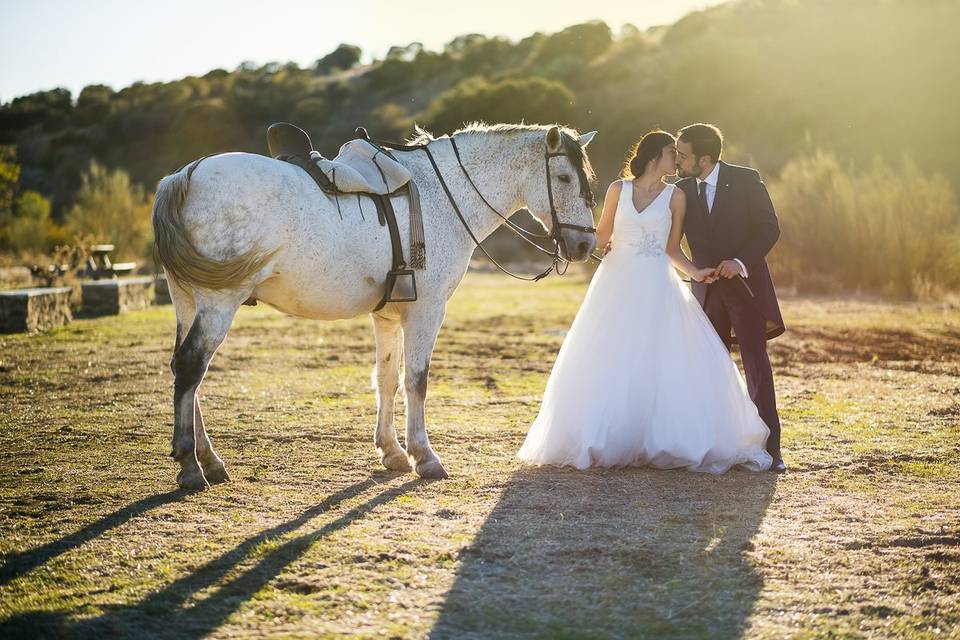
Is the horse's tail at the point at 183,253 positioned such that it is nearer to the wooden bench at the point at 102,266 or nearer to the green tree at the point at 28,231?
the wooden bench at the point at 102,266

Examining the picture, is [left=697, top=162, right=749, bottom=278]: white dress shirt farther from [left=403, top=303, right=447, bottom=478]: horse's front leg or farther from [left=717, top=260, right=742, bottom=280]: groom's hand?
[left=403, top=303, right=447, bottom=478]: horse's front leg

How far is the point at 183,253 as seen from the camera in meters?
4.88

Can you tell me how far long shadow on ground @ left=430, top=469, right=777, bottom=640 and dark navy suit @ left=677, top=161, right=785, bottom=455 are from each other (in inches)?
27.7

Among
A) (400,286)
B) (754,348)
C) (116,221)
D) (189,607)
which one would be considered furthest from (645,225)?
(116,221)

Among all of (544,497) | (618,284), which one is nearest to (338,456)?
(544,497)

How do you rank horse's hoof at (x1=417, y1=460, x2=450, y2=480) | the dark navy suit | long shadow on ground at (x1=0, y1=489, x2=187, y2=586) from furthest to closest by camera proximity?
1. the dark navy suit
2. horse's hoof at (x1=417, y1=460, x2=450, y2=480)
3. long shadow on ground at (x1=0, y1=489, x2=187, y2=586)

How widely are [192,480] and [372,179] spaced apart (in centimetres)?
198

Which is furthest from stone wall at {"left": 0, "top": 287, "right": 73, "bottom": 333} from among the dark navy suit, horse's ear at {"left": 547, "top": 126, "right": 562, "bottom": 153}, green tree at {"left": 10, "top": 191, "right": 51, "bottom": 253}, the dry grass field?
green tree at {"left": 10, "top": 191, "right": 51, "bottom": 253}

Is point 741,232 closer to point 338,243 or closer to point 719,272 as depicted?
point 719,272

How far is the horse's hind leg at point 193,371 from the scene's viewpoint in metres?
5.02

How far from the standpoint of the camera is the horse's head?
230 inches

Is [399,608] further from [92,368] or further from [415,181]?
[92,368]

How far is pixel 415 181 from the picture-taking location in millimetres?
5816

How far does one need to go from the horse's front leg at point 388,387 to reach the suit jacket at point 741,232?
1990mm
